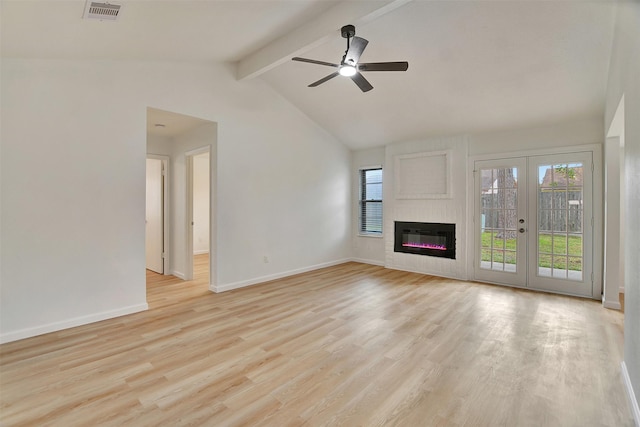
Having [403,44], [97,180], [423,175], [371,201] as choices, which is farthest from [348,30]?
[371,201]

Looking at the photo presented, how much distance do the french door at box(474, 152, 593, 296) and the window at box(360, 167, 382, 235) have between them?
2116 millimetres

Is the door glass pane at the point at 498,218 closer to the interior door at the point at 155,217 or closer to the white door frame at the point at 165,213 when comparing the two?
the white door frame at the point at 165,213

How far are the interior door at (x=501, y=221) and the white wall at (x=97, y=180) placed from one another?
374 cm

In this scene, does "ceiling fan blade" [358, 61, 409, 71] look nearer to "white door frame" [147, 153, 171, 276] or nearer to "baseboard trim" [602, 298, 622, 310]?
"baseboard trim" [602, 298, 622, 310]

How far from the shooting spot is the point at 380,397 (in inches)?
82.6

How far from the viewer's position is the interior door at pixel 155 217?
5668 mm

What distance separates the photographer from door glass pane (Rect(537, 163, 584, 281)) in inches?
176

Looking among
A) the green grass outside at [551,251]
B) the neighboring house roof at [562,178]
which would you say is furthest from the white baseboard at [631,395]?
the neighboring house roof at [562,178]

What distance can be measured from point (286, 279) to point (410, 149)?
11.6ft

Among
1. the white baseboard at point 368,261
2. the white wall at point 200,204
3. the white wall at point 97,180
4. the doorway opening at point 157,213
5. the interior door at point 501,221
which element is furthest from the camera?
the white wall at point 200,204

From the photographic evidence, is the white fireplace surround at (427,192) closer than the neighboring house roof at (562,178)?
No

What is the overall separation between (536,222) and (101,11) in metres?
5.93

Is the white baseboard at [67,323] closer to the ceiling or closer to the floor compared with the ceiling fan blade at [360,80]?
closer to the floor

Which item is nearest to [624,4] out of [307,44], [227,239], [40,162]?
[307,44]
